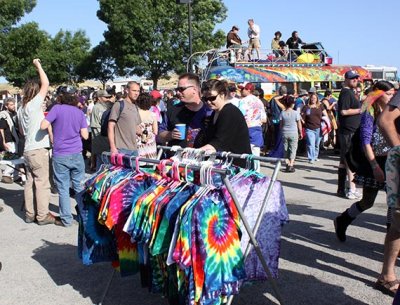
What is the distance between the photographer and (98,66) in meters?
40.2

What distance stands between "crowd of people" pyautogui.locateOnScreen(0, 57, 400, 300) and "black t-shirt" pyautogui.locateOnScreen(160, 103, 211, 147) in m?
0.01

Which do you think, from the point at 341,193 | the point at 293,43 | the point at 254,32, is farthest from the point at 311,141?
the point at 293,43

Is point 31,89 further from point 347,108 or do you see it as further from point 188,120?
point 347,108

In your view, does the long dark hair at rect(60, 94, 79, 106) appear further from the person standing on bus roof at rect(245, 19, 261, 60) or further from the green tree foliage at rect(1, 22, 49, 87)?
the green tree foliage at rect(1, 22, 49, 87)

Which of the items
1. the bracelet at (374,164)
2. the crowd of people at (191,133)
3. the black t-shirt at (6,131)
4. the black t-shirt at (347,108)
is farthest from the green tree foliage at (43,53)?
the bracelet at (374,164)

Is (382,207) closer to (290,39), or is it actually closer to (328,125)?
(328,125)

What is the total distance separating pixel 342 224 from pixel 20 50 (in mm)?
29849

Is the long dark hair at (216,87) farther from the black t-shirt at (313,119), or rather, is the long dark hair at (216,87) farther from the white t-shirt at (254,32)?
the white t-shirt at (254,32)

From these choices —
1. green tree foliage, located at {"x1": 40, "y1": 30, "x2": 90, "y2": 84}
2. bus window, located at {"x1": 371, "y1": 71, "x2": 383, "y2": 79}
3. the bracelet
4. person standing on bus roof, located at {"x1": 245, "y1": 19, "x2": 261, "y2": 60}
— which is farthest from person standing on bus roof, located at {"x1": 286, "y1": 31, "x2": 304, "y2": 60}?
green tree foliage, located at {"x1": 40, "y1": 30, "x2": 90, "y2": 84}

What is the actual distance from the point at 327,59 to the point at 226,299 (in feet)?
63.5

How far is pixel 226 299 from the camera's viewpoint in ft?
9.06

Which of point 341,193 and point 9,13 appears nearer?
point 341,193

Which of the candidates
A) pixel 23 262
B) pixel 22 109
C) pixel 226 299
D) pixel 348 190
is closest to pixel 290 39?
pixel 348 190

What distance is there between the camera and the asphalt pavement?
3.80 m
